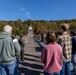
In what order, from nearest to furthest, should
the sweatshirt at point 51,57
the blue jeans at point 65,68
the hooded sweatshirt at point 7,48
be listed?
the sweatshirt at point 51,57 < the hooded sweatshirt at point 7,48 < the blue jeans at point 65,68

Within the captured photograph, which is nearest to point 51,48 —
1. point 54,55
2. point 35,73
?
point 54,55

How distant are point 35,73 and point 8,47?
322 centimetres

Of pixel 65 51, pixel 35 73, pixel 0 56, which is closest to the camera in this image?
pixel 0 56

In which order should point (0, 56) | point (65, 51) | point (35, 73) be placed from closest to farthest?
point (0, 56)
point (65, 51)
point (35, 73)

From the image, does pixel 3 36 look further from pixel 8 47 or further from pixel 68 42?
pixel 68 42

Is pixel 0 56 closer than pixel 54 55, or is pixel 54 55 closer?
pixel 54 55

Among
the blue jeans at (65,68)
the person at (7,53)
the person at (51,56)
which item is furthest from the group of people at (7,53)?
the blue jeans at (65,68)

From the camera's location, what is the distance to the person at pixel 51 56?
4371mm

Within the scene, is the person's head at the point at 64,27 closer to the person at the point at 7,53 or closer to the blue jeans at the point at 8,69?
the person at the point at 7,53

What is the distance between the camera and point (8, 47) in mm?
4941

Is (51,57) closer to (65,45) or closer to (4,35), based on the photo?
(65,45)

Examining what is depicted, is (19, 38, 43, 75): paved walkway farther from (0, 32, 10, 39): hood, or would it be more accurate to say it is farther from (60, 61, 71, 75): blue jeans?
(0, 32, 10, 39): hood

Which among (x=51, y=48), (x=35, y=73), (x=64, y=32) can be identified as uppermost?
(x=64, y=32)

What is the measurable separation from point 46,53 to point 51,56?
123mm
